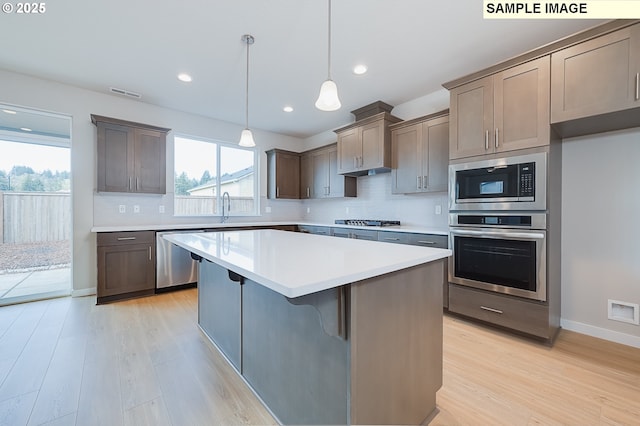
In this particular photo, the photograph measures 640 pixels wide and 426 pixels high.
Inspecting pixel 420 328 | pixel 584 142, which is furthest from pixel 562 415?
pixel 584 142

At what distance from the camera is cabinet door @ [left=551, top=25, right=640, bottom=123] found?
1821mm

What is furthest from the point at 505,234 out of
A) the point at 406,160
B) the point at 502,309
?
the point at 406,160

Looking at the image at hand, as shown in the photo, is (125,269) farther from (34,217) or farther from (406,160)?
(406,160)

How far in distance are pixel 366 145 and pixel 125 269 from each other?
3.59 m

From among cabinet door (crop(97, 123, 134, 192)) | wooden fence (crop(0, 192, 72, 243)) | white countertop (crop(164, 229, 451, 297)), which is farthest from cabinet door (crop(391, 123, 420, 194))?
wooden fence (crop(0, 192, 72, 243))

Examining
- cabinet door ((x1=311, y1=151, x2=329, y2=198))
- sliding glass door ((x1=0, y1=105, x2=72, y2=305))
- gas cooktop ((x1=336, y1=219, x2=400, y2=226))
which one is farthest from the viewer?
cabinet door ((x1=311, y1=151, x2=329, y2=198))

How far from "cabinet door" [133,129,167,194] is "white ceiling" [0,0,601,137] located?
23.4 inches

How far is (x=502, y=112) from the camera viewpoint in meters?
2.38

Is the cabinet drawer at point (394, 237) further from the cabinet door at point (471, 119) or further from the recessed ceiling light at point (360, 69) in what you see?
the recessed ceiling light at point (360, 69)

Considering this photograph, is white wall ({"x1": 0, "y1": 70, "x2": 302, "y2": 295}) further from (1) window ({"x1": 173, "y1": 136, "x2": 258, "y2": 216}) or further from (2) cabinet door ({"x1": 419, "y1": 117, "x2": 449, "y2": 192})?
(2) cabinet door ({"x1": 419, "y1": 117, "x2": 449, "y2": 192})

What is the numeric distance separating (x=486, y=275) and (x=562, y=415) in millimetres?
1191

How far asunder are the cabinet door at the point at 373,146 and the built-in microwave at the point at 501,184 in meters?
1.10

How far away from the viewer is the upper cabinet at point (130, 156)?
11.4 ft

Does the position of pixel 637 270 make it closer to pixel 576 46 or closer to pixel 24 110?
pixel 576 46
